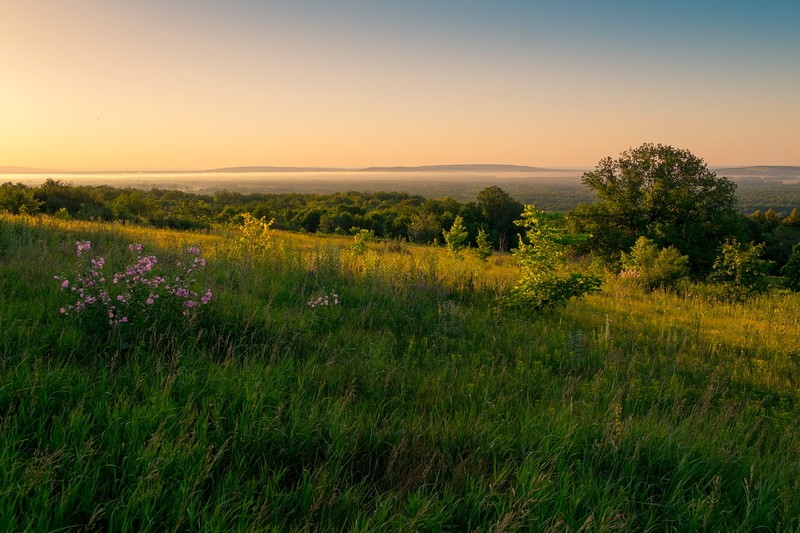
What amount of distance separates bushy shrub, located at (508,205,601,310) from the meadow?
7.59ft

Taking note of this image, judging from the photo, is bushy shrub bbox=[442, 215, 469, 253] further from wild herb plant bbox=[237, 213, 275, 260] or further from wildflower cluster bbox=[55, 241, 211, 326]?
wildflower cluster bbox=[55, 241, 211, 326]

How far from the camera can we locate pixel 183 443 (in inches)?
100

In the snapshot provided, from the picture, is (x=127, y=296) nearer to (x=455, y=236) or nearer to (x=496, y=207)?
(x=455, y=236)

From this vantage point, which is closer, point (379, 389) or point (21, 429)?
point (21, 429)

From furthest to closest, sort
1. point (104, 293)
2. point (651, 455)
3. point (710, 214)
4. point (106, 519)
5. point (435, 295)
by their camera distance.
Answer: point (710, 214)
point (435, 295)
point (104, 293)
point (651, 455)
point (106, 519)

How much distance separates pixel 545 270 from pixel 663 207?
87.5ft

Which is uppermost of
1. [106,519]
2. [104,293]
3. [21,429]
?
[104,293]

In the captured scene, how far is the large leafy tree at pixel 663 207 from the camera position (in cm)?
2844

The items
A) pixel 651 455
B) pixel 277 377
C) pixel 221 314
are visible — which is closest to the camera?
pixel 651 455

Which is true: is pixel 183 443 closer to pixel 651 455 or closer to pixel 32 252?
pixel 651 455

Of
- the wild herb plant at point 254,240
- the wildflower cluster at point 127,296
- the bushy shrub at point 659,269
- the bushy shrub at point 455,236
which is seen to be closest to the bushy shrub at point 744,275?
the bushy shrub at point 659,269

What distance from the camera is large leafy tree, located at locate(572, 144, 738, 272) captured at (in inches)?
1120

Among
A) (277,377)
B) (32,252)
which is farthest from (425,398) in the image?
(32,252)

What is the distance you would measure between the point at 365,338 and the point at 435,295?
3108 mm
